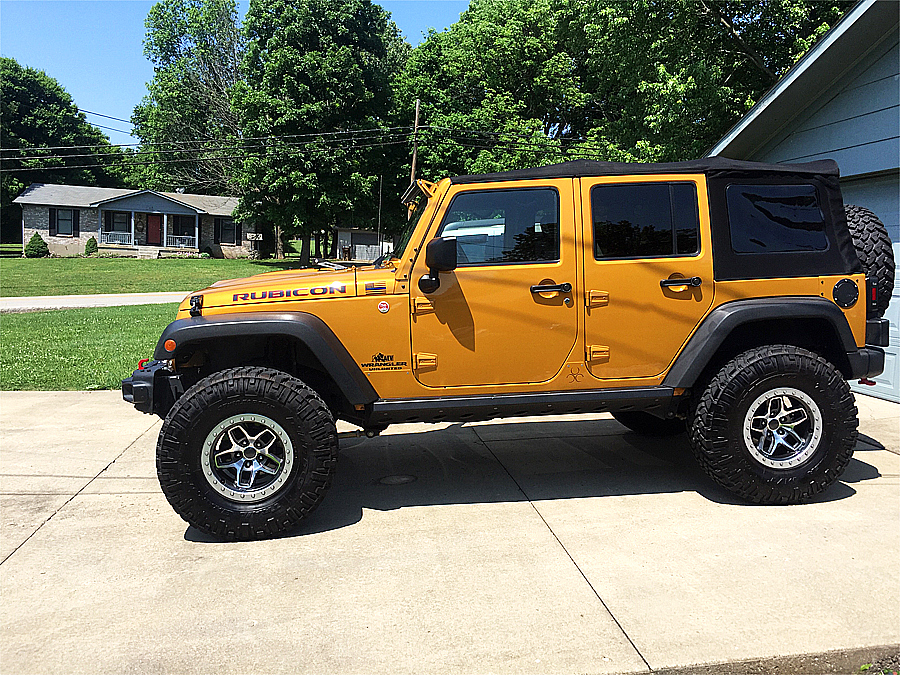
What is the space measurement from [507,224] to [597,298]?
28.5 inches

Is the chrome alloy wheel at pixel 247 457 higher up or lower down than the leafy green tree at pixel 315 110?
lower down

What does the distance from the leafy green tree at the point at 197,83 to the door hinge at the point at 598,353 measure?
4094cm

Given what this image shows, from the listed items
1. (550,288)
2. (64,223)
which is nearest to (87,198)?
(64,223)

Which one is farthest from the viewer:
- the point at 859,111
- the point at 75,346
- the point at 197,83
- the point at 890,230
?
the point at 197,83

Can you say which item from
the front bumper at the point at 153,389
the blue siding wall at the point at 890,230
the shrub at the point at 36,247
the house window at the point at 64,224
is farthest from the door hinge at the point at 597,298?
the house window at the point at 64,224

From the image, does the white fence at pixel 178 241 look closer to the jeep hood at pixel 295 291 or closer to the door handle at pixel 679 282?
the jeep hood at pixel 295 291

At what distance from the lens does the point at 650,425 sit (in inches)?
241

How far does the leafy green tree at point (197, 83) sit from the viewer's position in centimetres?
4353

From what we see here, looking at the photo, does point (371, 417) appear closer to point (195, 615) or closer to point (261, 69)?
point (195, 615)

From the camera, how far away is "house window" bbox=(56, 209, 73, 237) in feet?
144

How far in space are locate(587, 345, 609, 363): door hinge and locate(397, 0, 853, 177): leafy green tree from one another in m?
12.1

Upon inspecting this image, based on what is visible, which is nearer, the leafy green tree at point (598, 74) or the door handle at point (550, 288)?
the door handle at point (550, 288)

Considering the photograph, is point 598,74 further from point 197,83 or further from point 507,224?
point 197,83

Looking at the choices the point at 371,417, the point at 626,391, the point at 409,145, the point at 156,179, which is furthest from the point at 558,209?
the point at 156,179
